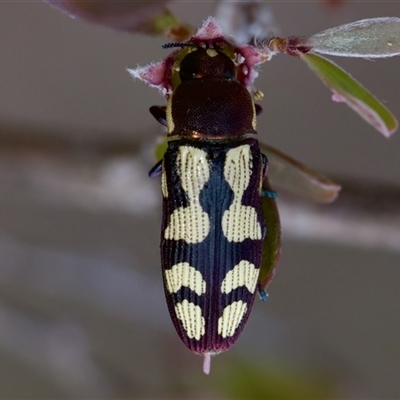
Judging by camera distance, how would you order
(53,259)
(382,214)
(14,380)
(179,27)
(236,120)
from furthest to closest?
(14,380) < (53,259) < (382,214) < (236,120) < (179,27)

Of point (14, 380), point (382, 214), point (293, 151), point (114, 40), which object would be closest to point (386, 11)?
point (293, 151)

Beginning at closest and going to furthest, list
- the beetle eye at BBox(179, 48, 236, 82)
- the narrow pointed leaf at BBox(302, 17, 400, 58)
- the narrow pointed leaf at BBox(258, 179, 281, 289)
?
the narrow pointed leaf at BBox(302, 17, 400, 58), the narrow pointed leaf at BBox(258, 179, 281, 289), the beetle eye at BBox(179, 48, 236, 82)

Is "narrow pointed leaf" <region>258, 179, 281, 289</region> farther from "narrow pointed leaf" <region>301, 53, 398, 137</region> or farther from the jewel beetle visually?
"narrow pointed leaf" <region>301, 53, 398, 137</region>

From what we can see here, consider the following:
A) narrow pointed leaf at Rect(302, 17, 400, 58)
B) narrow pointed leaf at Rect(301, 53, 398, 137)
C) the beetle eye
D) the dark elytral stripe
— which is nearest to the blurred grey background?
the dark elytral stripe

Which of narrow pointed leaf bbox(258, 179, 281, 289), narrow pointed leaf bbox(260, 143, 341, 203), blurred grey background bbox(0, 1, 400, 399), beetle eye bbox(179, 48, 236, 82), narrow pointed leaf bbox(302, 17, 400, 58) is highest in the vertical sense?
blurred grey background bbox(0, 1, 400, 399)

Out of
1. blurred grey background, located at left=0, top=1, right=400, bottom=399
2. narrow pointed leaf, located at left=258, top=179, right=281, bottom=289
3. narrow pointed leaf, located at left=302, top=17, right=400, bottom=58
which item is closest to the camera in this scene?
narrow pointed leaf, located at left=302, top=17, right=400, bottom=58

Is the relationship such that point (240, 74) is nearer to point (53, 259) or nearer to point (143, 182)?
point (143, 182)

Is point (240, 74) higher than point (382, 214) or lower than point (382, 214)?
higher
